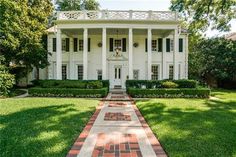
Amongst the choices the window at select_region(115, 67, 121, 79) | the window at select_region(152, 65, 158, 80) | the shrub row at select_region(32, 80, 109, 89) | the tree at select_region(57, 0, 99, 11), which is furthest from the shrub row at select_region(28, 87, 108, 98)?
the tree at select_region(57, 0, 99, 11)

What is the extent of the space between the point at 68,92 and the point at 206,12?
46.6 feet

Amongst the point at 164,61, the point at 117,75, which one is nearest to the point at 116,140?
the point at 117,75

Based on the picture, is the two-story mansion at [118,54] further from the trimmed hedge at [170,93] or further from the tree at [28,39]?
the trimmed hedge at [170,93]

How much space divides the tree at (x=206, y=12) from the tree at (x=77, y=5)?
58.4 ft

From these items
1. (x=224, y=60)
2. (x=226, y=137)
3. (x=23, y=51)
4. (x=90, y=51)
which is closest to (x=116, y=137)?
(x=226, y=137)

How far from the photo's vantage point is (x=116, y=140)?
7152 millimetres

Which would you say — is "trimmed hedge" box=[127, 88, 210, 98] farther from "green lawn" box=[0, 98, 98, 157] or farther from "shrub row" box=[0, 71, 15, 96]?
"shrub row" box=[0, 71, 15, 96]

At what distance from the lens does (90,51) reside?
2659cm

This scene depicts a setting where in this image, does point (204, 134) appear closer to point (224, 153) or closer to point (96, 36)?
point (224, 153)

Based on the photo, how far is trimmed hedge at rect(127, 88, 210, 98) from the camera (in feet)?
63.6

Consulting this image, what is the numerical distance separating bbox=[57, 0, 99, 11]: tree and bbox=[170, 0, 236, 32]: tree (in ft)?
58.4

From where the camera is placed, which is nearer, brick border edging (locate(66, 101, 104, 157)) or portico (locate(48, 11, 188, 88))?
brick border edging (locate(66, 101, 104, 157))

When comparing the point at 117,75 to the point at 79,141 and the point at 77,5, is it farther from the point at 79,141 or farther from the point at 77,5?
the point at 79,141

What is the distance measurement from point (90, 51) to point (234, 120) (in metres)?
18.3
